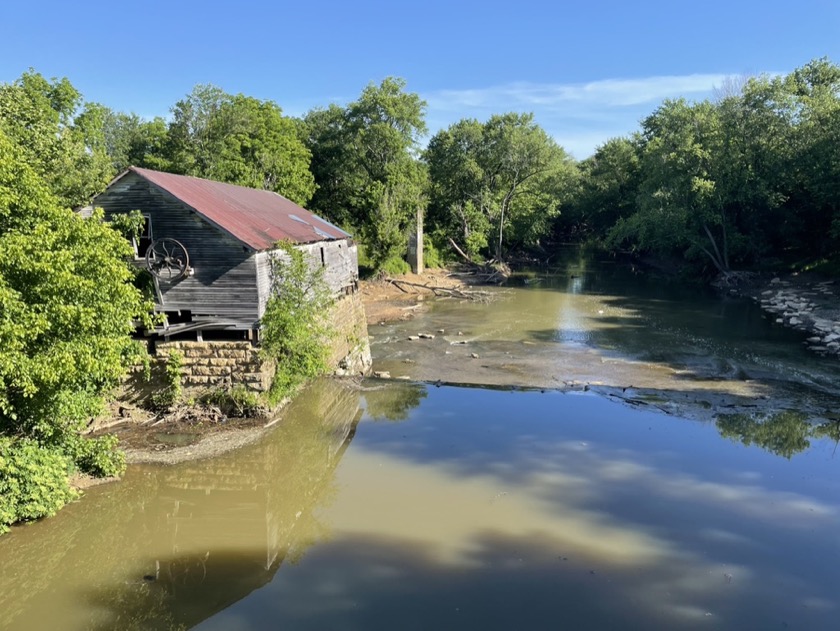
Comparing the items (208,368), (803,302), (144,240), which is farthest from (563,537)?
(803,302)

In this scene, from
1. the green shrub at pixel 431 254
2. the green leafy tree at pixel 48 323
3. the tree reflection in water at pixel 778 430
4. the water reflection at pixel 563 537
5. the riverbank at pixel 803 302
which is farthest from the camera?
the green shrub at pixel 431 254

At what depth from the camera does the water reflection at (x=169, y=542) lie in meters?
8.31

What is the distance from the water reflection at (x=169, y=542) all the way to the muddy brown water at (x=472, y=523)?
0.13ft

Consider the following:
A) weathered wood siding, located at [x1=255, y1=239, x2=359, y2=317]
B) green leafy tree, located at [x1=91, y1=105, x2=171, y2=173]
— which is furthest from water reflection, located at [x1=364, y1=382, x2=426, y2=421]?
green leafy tree, located at [x1=91, y1=105, x2=171, y2=173]

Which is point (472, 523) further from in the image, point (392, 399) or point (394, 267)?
point (394, 267)

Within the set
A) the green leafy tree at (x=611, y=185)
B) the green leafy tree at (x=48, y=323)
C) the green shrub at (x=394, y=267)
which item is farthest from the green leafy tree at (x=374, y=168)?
the green leafy tree at (x=48, y=323)

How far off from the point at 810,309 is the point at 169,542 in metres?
34.0

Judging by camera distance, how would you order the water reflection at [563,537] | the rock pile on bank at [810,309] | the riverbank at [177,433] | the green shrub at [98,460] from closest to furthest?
the water reflection at [563,537]
the green shrub at [98,460]
the riverbank at [177,433]
the rock pile on bank at [810,309]

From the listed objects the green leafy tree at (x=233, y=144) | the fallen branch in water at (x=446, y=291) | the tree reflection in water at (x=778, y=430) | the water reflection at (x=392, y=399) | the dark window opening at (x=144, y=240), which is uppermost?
the green leafy tree at (x=233, y=144)

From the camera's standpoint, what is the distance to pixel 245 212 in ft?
57.6

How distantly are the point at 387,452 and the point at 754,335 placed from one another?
22202 mm

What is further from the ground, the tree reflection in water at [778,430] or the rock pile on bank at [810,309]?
the rock pile on bank at [810,309]

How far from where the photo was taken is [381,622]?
8.00 metres

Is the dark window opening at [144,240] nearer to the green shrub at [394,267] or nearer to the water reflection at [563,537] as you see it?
the water reflection at [563,537]
